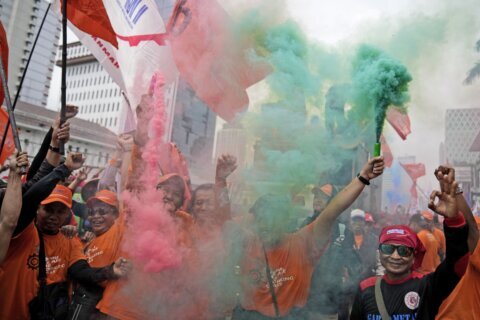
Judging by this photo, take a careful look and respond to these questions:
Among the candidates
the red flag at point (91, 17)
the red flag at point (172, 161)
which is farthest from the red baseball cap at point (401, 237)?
the red flag at point (91, 17)

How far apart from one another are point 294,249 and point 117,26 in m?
3.16

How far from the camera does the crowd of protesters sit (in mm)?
2303

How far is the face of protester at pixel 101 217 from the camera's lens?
3527mm

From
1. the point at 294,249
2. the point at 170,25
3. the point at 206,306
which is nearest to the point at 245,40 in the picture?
the point at 170,25

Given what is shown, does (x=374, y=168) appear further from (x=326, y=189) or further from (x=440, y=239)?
(x=440, y=239)

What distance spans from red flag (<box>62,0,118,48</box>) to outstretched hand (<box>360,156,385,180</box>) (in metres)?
3.70

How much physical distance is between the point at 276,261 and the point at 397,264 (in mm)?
911

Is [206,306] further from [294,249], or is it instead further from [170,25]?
[170,25]

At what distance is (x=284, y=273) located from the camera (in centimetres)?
309

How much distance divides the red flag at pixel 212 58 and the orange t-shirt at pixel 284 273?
1418 millimetres

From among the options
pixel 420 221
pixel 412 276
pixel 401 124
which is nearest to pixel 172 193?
pixel 412 276

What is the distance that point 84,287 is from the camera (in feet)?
9.89

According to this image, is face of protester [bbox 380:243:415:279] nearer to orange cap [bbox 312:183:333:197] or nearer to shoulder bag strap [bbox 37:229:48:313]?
orange cap [bbox 312:183:333:197]

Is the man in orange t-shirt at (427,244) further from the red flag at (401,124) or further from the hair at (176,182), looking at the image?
the hair at (176,182)
